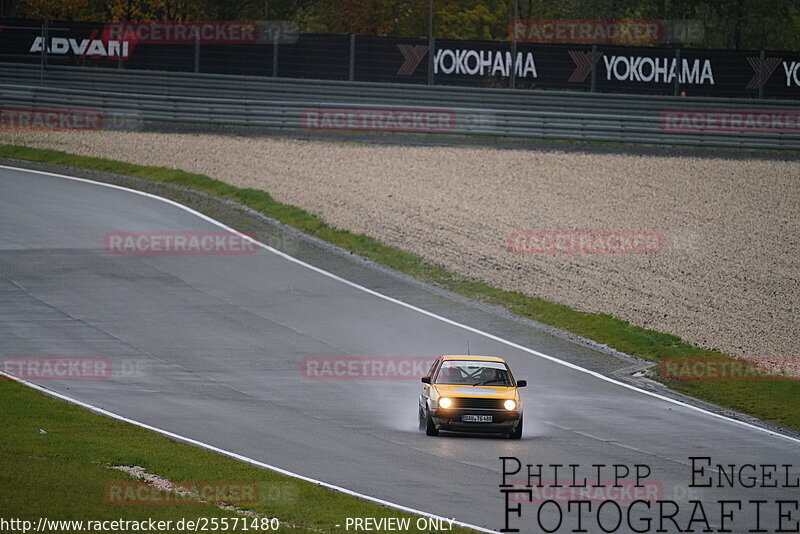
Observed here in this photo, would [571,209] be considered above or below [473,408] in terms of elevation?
above

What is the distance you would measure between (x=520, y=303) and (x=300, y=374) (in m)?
7.46

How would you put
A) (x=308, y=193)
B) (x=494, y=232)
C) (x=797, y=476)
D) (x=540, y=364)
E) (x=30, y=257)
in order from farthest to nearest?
(x=308, y=193) → (x=494, y=232) → (x=30, y=257) → (x=540, y=364) → (x=797, y=476)

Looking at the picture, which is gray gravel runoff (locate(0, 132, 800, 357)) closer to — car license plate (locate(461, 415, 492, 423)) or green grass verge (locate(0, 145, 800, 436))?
green grass verge (locate(0, 145, 800, 436))

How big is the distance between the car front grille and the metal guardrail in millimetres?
28279

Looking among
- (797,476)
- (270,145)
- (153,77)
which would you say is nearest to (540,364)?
(797,476)

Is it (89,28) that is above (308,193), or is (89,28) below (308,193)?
above

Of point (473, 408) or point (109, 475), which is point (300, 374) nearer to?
point (473, 408)

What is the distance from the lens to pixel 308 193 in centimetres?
3534

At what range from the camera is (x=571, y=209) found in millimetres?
34406

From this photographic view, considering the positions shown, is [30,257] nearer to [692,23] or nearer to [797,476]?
[797,476]

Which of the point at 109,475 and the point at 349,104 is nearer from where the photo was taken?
the point at 109,475

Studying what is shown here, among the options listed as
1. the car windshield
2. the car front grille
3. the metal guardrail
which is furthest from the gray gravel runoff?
the car front grille

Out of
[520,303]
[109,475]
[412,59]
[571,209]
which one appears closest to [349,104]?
[412,59]

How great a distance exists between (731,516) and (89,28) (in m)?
40.2
